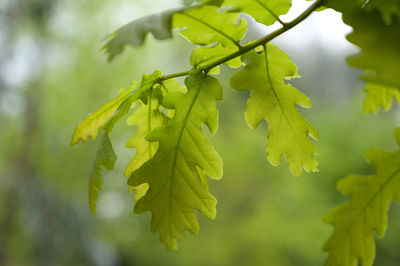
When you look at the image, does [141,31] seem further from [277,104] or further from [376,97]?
[376,97]

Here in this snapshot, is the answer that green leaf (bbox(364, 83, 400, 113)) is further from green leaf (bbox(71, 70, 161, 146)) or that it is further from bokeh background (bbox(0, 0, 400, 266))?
bokeh background (bbox(0, 0, 400, 266))

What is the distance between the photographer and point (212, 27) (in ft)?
1.12

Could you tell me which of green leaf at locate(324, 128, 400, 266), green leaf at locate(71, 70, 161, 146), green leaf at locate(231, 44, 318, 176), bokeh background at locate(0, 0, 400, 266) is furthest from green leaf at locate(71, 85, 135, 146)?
bokeh background at locate(0, 0, 400, 266)

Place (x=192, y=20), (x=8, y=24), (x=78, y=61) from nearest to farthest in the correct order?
(x=192, y=20) → (x=8, y=24) → (x=78, y=61)

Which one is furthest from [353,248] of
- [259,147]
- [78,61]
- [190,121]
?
[259,147]

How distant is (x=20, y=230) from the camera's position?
261 inches

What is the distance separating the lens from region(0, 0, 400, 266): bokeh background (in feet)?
18.2

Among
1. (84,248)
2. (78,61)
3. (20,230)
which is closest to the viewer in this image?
(84,248)

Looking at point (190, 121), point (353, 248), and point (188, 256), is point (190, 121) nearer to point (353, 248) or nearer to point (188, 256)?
point (353, 248)

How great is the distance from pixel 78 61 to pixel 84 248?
268cm

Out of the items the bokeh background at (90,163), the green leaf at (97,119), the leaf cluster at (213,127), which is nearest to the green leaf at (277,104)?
the leaf cluster at (213,127)

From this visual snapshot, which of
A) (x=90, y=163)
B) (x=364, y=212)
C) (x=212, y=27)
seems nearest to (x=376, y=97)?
(x=364, y=212)

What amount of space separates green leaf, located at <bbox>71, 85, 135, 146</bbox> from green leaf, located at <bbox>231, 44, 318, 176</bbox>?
0.39ft

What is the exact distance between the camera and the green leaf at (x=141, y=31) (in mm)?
246
